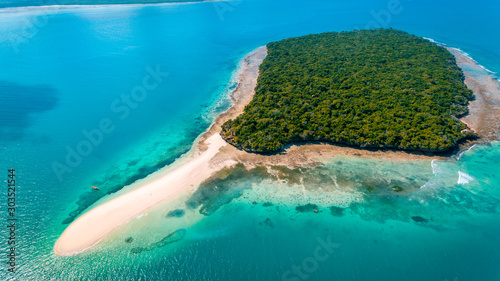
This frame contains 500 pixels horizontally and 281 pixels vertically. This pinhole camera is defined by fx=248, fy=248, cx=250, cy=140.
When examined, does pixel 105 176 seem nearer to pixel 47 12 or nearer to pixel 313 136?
pixel 313 136

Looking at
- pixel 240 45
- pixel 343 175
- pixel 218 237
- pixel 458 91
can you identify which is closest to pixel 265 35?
pixel 240 45

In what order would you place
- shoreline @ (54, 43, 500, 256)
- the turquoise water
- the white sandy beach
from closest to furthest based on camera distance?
the turquoise water, the white sandy beach, shoreline @ (54, 43, 500, 256)

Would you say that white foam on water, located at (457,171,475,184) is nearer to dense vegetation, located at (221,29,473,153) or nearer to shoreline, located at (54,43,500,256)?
shoreline, located at (54,43,500,256)

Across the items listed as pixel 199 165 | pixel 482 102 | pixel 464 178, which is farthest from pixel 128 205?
pixel 482 102

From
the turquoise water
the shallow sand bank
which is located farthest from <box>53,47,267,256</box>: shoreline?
the shallow sand bank

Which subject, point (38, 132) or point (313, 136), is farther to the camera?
point (38, 132)

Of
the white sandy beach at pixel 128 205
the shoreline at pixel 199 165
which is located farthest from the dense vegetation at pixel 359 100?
the white sandy beach at pixel 128 205
